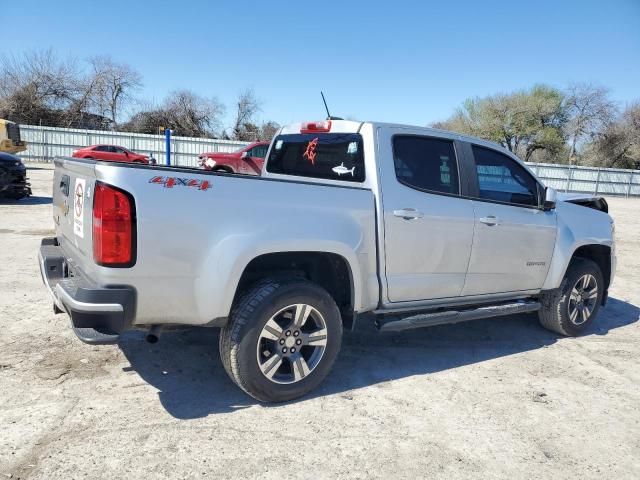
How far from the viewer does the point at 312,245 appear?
126 inches

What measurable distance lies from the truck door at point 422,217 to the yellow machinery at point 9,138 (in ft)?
77.6

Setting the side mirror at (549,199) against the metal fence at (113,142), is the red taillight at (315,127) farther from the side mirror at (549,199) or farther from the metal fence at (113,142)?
the metal fence at (113,142)

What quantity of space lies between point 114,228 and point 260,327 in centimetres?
106

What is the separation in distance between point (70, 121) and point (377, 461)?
145 feet

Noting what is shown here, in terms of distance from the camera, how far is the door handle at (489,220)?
4.07 meters

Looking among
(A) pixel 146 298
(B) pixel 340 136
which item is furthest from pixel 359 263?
(A) pixel 146 298

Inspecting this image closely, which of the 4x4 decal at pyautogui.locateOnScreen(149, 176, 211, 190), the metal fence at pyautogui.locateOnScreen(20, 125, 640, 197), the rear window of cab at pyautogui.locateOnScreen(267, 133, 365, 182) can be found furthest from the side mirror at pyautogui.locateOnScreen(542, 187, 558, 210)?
the metal fence at pyautogui.locateOnScreen(20, 125, 640, 197)

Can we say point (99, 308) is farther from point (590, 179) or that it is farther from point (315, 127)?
point (590, 179)

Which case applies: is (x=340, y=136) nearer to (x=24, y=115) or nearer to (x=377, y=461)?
(x=377, y=461)

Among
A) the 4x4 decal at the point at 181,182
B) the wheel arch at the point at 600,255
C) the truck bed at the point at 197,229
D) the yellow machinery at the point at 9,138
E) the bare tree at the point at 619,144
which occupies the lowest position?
the wheel arch at the point at 600,255

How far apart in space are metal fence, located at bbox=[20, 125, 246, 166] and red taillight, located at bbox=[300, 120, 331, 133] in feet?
89.5

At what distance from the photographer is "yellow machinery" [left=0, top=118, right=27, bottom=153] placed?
21.9m

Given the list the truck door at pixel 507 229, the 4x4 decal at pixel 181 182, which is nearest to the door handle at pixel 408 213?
the truck door at pixel 507 229

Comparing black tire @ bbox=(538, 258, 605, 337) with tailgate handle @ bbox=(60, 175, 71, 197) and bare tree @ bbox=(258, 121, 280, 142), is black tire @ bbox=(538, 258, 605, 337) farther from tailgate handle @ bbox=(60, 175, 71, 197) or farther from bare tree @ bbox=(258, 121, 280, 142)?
bare tree @ bbox=(258, 121, 280, 142)
